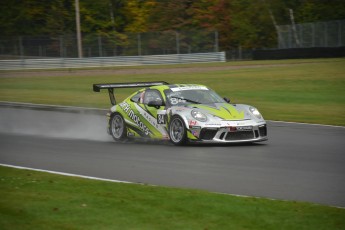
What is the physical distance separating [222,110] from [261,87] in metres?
18.3

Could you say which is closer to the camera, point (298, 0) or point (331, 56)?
point (331, 56)

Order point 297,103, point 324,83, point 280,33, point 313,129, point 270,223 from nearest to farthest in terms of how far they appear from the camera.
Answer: point 270,223 < point 313,129 < point 297,103 < point 324,83 < point 280,33

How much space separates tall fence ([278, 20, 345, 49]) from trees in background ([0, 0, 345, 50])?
382 inches

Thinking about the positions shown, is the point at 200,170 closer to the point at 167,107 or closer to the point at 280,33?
the point at 167,107

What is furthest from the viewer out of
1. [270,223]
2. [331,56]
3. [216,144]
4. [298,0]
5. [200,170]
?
[298,0]

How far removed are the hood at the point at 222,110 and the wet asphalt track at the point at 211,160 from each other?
1.90 feet

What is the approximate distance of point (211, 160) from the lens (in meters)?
12.5

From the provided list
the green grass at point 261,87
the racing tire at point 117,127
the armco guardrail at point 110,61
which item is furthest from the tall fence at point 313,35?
the racing tire at point 117,127

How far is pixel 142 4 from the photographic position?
71.7 m

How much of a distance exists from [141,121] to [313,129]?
429cm

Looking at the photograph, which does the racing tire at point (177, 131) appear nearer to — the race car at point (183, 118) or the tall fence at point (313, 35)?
the race car at point (183, 118)

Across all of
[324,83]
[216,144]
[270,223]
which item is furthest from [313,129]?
[324,83]

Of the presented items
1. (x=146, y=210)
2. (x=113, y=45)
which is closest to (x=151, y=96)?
(x=146, y=210)

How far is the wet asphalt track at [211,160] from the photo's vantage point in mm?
9844
